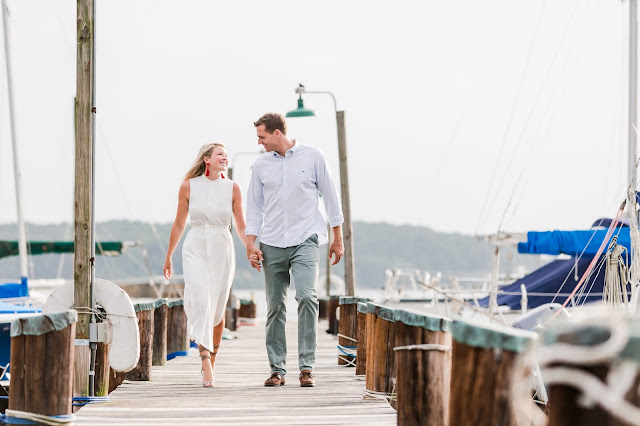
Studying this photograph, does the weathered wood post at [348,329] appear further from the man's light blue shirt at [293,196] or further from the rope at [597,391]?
the rope at [597,391]

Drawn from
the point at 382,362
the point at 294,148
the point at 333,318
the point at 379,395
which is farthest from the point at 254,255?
the point at 333,318

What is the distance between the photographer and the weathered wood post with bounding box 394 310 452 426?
5.69 m

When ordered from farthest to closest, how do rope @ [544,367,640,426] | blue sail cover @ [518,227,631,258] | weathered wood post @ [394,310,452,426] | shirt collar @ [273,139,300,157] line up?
blue sail cover @ [518,227,631,258] < shirt collar @ [273,139,300,157] < weathered wood post @ [394,310,452,426] < rope @ [544,367,640,426]

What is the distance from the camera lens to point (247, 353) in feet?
48.3

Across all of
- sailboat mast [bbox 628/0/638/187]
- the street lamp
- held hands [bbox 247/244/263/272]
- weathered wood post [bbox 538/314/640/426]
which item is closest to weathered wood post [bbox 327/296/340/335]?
the street lamp

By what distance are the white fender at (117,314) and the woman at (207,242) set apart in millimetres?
1012

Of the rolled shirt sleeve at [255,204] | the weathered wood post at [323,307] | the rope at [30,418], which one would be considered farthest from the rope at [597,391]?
the weathered wood post at [323,307]

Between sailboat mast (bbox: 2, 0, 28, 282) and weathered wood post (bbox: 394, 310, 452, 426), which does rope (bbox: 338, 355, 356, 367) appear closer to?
weathered wood post (bbox: 394, 310, 452, 426)

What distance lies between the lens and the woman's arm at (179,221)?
29.7 ft

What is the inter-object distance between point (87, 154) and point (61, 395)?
2355 mm

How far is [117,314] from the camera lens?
785 centimetres

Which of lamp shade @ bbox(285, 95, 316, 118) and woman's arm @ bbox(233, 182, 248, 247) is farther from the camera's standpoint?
lamp shade @ bbox(285, 95, 316, 118)

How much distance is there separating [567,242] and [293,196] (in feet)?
40.4

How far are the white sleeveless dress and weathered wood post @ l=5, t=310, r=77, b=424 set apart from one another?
2.89 meters
